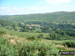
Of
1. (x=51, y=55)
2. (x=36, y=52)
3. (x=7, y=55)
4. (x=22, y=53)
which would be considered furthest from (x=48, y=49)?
(x=7, y=55)

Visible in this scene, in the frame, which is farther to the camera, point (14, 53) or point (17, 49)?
point (17, 49)

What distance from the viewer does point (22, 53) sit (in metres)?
22.1

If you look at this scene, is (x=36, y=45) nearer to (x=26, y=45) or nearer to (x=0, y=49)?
(x=26, y=45)

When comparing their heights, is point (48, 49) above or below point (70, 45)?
above

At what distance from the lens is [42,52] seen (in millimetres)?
22469

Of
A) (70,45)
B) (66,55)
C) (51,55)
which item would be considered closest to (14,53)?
(51,55)

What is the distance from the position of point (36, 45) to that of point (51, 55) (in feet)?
9.47

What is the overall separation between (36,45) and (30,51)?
170cm

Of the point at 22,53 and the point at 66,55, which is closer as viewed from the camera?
the point at 22,53

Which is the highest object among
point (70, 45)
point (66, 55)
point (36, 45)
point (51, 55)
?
point (36, 45)

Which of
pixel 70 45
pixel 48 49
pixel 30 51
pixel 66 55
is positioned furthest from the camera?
pixel 70 45

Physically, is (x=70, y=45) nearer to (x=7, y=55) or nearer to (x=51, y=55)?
(x=51, y=55)

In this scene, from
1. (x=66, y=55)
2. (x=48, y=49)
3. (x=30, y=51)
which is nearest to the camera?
(x=30, y=51)

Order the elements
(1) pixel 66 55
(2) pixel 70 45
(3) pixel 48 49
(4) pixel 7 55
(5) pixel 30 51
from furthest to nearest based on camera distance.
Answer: (2) pixel 70 45 → (1) pixel 66 55 → (3) pixel 48 49 → (5) pixel 30 51 → (4) pixel 7 55
